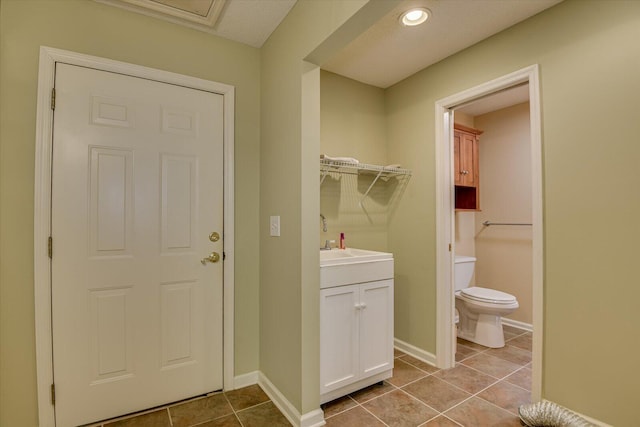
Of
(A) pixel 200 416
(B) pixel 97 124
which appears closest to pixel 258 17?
(B) pixel 97 124

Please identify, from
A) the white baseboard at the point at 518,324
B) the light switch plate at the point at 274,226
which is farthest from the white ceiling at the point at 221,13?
the white baseboard at the point at 518,324

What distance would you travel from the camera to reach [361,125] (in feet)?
9.48

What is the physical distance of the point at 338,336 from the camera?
6.45ft

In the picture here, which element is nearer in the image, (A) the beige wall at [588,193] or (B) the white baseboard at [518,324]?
(A) the beige wall at [588,193]

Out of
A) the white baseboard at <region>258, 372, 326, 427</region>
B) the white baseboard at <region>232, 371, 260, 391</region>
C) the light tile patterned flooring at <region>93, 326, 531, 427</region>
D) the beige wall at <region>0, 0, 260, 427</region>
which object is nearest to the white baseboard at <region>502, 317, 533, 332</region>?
the light tile patterned flooring at <region>93, 326, 531, 427</region>

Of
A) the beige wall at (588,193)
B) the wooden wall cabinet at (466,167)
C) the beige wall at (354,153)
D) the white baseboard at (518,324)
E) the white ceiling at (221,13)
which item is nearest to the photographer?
the beige wall at (588,193)

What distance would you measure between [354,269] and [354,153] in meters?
1.23

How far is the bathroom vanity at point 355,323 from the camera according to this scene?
192 cm

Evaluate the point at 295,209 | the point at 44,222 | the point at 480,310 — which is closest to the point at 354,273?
the point at 295,209

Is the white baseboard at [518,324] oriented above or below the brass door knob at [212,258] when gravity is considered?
below

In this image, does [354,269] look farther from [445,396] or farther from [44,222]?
[44,222]

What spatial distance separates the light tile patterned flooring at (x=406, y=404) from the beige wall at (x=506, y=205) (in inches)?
47.7

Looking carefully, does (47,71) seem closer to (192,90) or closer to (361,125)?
(192,90)

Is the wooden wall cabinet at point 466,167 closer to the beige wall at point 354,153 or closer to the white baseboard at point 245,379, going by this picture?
the beige wall at point 354,153
